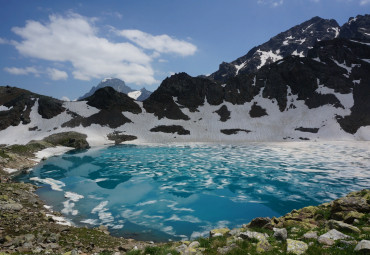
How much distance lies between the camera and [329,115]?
106938 millimetres

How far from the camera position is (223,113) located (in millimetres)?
121438

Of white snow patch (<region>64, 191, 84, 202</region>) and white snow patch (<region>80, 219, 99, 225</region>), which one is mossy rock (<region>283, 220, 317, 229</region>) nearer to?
white snow patch (<region>80, 219, 99, 225</region>)

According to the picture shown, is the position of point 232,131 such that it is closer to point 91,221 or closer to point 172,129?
point 172,129

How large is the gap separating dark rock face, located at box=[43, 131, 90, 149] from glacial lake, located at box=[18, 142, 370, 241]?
31.2 m

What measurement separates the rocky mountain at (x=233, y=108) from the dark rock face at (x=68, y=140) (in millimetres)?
6621

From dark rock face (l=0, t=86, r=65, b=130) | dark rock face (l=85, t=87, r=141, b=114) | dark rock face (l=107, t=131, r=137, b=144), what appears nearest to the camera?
dark rock face (l=107, t=131, r=137, b=144)

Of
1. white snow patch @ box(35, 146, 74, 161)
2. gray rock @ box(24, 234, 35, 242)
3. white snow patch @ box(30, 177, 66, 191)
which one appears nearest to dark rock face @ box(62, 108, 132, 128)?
white snow patch @ box(35, 146, 74, 161)

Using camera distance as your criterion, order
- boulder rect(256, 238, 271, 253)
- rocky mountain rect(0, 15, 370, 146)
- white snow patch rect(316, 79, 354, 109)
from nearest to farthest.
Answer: boulder rect(256, 238, 271, 253) < rocky mountain rect(0, 15, 370, 146) < white snow patch rect(316, 79, 354, 109)

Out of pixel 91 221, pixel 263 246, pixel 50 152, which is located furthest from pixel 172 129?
pixel 263 246

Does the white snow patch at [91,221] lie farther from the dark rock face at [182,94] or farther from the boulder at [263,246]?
the dark rock face at [182,94]

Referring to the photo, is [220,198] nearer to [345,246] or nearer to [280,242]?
[280,242]

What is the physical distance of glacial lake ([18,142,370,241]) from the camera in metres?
20.5

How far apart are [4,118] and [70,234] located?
Answer: 10984 centimetres

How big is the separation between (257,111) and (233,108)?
13.1 m
